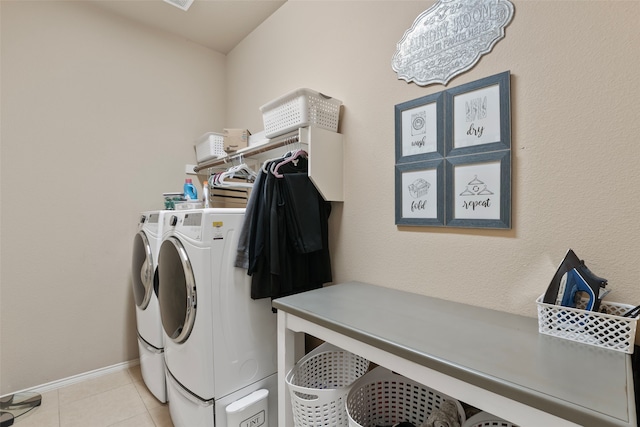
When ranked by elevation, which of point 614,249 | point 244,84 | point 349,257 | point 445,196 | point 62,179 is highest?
point 244,84

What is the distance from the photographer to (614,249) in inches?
38.3

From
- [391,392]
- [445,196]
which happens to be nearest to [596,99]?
[445,196]

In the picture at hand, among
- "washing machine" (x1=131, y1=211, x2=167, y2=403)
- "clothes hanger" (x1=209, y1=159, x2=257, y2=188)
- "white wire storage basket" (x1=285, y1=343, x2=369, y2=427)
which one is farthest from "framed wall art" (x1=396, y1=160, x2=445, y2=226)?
"washing machine" (x1=131, y1=211, x2=167, y2=403)

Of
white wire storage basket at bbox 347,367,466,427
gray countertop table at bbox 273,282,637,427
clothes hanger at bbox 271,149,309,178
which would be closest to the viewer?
gray countertop table at bbox 273,282,637,427

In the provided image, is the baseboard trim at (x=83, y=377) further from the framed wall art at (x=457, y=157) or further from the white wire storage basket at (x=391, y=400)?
the framed wall art at (x=457, y=157)

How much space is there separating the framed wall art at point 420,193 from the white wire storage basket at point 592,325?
55 centimetres

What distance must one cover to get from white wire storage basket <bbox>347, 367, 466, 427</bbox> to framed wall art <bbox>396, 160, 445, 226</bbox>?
711 mm

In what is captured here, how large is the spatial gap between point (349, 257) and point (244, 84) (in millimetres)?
1920

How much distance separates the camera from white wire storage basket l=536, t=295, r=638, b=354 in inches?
32.3

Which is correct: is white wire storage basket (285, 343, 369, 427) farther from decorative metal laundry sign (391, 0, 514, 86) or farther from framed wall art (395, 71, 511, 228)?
decorative metal laundry sign (391, 0, 514, 86)

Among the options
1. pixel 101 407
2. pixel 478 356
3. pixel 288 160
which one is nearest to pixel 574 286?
pixel 478 356

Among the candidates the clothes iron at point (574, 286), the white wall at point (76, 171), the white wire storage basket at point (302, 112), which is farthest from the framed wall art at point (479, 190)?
the white wall at point (76, 171)

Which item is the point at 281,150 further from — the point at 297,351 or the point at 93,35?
the point at 93,35

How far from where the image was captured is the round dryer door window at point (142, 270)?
2023 millimetres
